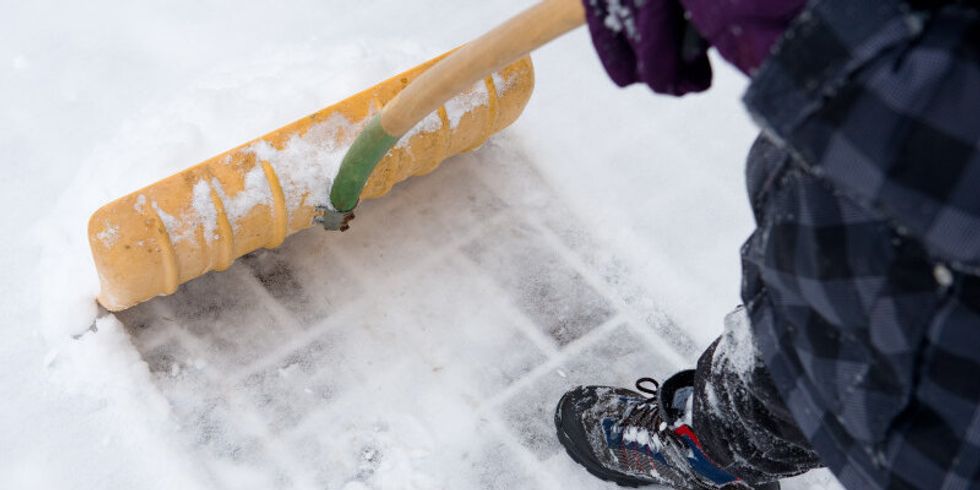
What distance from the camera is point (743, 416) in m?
1.38

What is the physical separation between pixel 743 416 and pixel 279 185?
0.94 m

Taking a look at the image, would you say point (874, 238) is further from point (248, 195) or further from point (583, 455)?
point (248, 195)

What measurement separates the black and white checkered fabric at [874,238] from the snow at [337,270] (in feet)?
2.51

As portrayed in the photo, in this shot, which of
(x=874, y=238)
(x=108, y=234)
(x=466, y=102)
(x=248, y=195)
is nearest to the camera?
(x=874, y=238)

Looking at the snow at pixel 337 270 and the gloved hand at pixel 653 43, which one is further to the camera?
the snow at pixel 337 270

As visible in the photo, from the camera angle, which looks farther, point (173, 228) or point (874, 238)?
point (173, 228)

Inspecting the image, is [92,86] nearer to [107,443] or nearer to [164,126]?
[164,126]

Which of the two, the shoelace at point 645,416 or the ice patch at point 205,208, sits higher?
the ice patch at point 205,208

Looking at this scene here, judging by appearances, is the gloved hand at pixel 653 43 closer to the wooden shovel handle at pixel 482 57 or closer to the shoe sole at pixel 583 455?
the wooden shovel handle at pixel 482 57

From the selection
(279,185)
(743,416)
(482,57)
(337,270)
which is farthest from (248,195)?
(743,416)

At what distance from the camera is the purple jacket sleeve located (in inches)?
34.1

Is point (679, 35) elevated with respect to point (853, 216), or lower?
elevated

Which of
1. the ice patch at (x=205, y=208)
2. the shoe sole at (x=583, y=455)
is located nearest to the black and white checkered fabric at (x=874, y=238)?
the shoe sole at (x=583, y=455)

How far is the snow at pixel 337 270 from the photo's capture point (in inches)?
69.6
